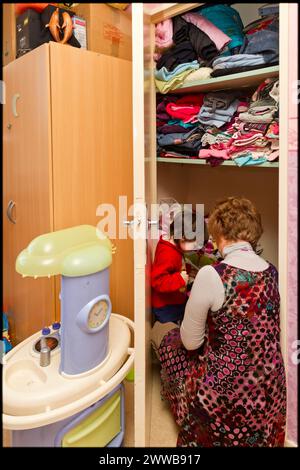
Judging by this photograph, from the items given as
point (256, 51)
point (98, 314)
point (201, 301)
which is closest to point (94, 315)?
point (98, 314)

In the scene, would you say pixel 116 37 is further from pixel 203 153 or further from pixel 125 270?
pixel 125 270

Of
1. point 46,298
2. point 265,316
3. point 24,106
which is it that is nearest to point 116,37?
point 24,106

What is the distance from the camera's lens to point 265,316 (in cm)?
115

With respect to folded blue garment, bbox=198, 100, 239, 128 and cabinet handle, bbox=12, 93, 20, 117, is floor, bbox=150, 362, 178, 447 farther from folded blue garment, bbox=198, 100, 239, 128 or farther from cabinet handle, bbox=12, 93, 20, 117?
cabinet handle, bbox=12, 93, 20, 117

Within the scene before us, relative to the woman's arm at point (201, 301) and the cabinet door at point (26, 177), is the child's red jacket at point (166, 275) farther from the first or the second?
the cabinet door at point (26, 177)

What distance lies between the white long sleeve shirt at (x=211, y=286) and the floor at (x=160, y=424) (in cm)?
49

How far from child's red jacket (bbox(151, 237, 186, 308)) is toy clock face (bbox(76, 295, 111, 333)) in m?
0.33

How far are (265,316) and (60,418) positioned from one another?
0.72 m

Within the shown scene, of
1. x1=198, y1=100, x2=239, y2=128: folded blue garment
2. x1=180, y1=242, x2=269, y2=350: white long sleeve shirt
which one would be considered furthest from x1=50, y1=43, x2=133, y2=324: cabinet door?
x1=180, y1=242, x2=269, y2=350: white long sleeve shirt

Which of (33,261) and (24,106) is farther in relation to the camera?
(24,106)

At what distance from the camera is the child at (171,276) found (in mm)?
1481

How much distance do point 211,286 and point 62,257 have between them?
50 cm

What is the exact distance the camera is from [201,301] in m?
1.19

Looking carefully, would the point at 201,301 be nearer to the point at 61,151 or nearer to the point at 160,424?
the point at 160,424
